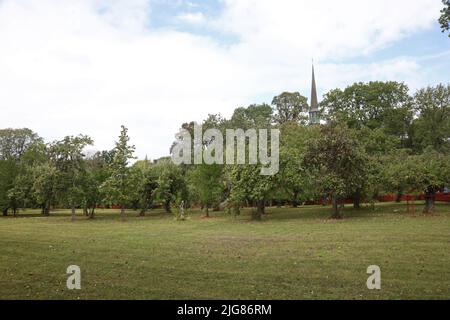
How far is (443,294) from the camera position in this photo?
7801mm

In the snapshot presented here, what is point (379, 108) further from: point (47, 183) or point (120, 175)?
point (47, 183)

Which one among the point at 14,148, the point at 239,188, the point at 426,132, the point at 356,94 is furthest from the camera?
the point at 14,148

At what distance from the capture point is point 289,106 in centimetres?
6631

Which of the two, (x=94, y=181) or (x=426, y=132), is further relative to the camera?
(x=426, y=132)

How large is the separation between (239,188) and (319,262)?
57.9ft

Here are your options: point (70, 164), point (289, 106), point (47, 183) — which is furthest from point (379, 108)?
point (47, 183)

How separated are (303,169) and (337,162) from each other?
2756 mm

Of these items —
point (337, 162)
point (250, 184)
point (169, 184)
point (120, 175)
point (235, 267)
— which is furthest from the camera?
point (169, 184)

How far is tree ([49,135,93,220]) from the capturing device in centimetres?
3488

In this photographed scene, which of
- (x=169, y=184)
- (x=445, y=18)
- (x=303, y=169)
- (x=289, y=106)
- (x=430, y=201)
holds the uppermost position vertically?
(x=289, y=106)

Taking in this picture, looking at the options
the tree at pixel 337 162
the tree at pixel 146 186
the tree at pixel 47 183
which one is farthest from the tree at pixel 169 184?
the tree at pixel 337 162
